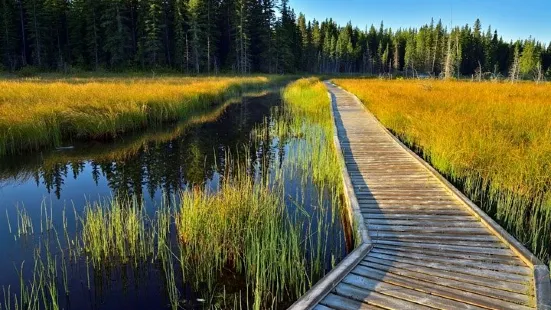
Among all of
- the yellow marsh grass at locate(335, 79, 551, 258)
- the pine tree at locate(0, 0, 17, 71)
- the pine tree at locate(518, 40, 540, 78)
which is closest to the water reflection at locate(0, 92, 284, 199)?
the yellow marsh grass at locate(335, 79, 551, 258)

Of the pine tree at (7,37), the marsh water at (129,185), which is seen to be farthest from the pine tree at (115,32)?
the marsh water at (129,185)

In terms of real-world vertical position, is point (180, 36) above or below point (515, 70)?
above

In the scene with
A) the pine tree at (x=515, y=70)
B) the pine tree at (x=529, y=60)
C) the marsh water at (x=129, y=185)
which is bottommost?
the marsh water at (x=129, y=185)

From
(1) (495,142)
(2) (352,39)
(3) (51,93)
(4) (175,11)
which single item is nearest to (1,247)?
(1) (495,142)

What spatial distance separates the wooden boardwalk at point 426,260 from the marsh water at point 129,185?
94cm

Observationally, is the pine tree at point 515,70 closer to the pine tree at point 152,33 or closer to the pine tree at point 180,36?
the pine tree at point 180,36

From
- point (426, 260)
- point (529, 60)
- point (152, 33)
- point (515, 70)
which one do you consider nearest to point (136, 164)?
point (426, 260)

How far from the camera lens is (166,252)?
5.83 m

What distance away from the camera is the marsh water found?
509 cm

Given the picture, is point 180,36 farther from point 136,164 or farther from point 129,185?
point 129,185

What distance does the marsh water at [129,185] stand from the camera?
16.7 ft

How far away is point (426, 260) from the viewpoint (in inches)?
184

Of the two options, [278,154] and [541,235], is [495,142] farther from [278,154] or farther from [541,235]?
[278,154]

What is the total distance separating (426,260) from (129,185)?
738 cm
